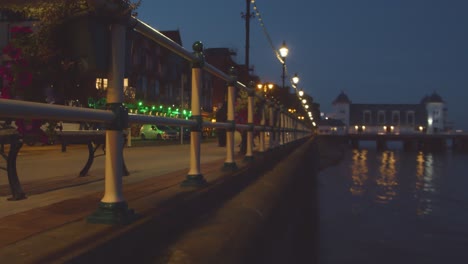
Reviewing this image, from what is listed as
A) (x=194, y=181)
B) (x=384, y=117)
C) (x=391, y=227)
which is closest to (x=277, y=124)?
(x=391, y=227)

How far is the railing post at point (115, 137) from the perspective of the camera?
3.16 meters

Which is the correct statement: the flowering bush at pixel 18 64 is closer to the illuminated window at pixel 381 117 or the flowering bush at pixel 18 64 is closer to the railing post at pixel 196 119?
the railing post at pixel 196 119

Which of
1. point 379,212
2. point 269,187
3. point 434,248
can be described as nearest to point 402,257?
point 434,248

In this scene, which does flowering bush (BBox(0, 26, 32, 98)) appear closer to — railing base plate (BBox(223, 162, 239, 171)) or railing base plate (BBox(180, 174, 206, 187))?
railing base plate (BBox(180, 174, 206, 187))

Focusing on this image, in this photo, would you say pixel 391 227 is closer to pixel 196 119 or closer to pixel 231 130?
pixel 231 130

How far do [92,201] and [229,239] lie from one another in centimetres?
124

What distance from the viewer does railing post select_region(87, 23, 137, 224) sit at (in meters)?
3.16

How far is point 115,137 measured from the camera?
126 inches

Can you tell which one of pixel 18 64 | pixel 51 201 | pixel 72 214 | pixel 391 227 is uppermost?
pixel 18 64

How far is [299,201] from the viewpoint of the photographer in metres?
10.9

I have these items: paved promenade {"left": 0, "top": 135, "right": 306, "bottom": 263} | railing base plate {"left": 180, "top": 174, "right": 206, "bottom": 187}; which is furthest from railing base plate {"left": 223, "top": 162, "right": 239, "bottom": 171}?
railing base plate {"left": 180, "top": 174, "right": 206, "bottom": 187}

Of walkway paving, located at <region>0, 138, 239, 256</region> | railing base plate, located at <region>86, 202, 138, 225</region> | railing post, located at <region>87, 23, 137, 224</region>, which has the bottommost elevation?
walkway paving, located at <region>0, 138, 239, 256</region>

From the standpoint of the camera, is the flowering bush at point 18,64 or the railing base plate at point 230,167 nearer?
the flowering bush at point 18,64

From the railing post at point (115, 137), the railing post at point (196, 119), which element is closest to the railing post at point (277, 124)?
the railing post at point (196, 119)
